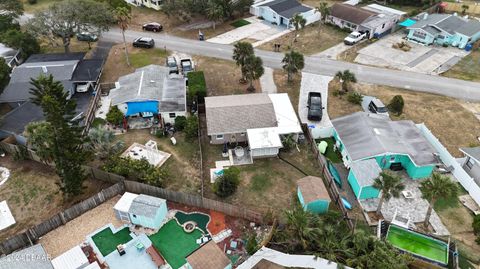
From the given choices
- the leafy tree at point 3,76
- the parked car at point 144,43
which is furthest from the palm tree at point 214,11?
the leafy tree at point 3,76

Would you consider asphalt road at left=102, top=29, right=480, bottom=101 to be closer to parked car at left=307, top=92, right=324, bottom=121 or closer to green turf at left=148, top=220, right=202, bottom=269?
parked car at left=307, top=92, right=324, bottom=121

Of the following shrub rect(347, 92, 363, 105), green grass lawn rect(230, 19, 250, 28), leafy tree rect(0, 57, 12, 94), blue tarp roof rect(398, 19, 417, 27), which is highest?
leafy tree rect(0, 57, 12, 94)

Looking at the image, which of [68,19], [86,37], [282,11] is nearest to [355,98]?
[282,11]

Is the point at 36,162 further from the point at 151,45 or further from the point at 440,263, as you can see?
the point at 440,263

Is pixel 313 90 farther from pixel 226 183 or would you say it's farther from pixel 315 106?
pixel 226 183

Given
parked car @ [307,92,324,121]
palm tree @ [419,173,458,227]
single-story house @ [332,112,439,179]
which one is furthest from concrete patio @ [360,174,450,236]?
parked car @ [307,92,324,121]

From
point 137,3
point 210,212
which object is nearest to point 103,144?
point 210,212
